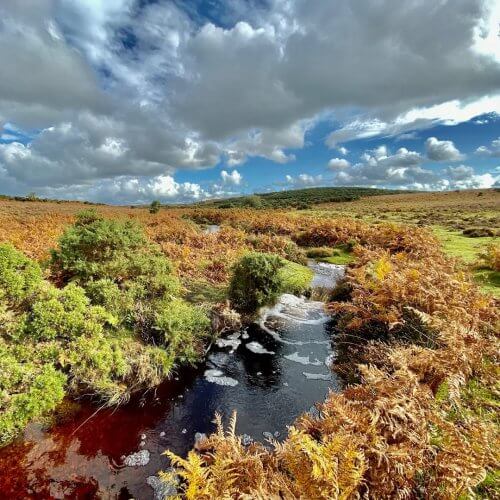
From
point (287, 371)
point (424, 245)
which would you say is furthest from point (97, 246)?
point (424, 245)

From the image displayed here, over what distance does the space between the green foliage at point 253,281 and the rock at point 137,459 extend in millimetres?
8202

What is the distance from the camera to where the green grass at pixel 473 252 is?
15.8 meters

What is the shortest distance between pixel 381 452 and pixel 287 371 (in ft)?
23.6

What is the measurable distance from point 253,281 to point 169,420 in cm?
767

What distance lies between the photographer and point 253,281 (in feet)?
51.7

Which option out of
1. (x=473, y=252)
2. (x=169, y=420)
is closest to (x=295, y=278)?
(x=169, y=420)

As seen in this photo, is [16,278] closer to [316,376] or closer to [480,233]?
[316,376]

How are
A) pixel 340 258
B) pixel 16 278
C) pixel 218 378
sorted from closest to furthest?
pixel 16 278 → pixel 218 378 → pixel 340 258

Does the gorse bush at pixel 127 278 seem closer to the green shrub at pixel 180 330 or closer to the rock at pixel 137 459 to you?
the green shrub at pixel 180 330

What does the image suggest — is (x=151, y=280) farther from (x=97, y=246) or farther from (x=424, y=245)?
(x=424, y=245)

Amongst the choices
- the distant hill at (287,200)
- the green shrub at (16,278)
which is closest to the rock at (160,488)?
the green shrub at (16,278)

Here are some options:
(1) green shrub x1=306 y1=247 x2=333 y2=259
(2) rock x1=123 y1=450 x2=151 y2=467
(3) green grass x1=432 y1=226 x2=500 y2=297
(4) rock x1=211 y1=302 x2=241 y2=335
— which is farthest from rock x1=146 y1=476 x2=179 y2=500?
(1) green shrub x1=306 y1=247 x2=333 y2=259

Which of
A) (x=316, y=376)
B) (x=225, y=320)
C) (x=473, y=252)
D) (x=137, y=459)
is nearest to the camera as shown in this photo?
(x=137, y=459)

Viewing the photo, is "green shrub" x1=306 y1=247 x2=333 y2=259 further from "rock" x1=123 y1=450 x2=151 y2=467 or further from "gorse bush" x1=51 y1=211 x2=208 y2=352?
"rock" x1=123 y1=450 x2=151 y2=467
